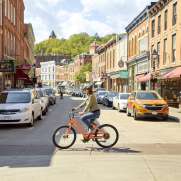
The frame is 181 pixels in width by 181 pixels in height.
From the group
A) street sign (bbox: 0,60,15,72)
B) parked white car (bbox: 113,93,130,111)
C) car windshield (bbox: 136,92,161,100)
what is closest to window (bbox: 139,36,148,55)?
street sign (bbox: 0,60,15,72)

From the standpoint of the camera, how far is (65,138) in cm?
1284

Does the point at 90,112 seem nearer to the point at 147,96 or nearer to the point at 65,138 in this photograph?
the point at 65,138

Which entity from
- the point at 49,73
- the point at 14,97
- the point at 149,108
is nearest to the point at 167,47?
the point at 149,108

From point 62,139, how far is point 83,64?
11267 centimetres

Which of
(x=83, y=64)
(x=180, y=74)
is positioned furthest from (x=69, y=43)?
(x=180, y=74)

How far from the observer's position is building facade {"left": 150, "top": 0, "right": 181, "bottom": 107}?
116ft

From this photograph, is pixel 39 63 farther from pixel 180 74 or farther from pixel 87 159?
pixel 87 159

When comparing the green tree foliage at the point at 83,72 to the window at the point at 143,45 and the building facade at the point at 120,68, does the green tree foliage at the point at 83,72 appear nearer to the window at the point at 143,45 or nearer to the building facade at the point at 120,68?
the building facade at the point at 120,68

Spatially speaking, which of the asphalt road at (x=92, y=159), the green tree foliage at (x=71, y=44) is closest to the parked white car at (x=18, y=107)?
the asphalt road at (x=92, y=159)

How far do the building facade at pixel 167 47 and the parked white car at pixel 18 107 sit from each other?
13860 millimetres

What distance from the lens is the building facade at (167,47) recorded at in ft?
116

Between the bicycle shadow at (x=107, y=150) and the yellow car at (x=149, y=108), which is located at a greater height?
the yellow car at (x=149, y=108)

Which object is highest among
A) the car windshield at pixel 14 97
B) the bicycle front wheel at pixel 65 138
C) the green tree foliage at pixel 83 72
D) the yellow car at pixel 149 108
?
the green tree foliage at pixel 83 72

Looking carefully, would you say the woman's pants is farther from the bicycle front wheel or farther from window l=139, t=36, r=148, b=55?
window l=139, t=36, r=148, b=55
